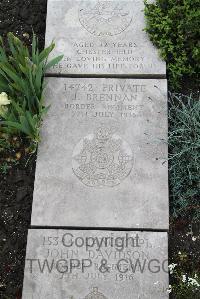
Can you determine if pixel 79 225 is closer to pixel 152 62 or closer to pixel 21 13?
pixel 152 62

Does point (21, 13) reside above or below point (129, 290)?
above

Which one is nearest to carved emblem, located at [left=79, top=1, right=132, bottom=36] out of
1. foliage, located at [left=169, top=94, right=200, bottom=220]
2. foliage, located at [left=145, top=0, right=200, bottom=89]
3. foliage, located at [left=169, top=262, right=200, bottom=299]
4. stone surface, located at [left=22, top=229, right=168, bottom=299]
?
foliage, located at [left=145, top=0, right=200, bottom=89]

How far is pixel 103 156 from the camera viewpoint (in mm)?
3369

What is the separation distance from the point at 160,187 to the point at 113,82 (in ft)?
2.69

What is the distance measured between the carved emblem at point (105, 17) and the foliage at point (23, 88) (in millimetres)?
451

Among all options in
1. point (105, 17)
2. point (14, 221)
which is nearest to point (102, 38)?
Result: point (105, 17)

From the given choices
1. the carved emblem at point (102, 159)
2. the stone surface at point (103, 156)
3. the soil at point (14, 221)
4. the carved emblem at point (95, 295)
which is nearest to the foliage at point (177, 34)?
the stone surface at point (103, 156)

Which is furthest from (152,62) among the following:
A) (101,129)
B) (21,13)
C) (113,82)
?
(21,13)

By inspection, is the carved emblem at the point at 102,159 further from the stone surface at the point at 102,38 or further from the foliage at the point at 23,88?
the stone surface at the point at 102,38

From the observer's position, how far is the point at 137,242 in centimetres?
315

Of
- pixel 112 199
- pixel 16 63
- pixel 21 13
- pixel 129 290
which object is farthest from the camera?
pixel 21 13

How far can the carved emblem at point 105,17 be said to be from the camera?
377 cm

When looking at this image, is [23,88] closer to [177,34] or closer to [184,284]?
[177,34]

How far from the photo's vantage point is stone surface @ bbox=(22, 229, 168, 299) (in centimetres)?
305
